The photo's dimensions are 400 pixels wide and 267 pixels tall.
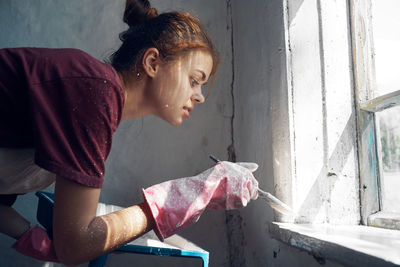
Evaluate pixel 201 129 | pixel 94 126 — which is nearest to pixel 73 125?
pixel 94 126

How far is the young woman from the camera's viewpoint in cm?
61

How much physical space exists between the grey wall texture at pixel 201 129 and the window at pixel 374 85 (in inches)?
12.4

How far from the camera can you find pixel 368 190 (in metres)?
0.94

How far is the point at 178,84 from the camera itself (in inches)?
35.3

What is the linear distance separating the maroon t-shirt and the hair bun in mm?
330

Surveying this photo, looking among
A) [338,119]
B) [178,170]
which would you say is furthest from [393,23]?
[178,170]

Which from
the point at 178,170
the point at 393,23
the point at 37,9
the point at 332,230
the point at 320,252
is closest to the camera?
the point at 320,252

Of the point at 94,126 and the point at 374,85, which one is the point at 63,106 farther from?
the point at 374,85

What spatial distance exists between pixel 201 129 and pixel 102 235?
81 cm

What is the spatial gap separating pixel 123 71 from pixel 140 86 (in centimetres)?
6

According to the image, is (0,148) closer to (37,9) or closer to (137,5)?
(137,5)

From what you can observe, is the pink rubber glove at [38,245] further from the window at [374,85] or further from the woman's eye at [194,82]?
the window at [374,85]

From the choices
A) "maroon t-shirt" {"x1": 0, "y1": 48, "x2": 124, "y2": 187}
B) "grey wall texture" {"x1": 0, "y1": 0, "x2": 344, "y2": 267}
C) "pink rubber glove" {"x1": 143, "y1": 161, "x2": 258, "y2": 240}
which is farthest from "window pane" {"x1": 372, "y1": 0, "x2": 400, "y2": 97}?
"maroon t-shirt" {"x1": 0, "y1": 48, "x2": 124, "y2": 187}

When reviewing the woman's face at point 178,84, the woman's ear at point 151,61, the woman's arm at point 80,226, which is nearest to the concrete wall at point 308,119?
the woman's face at point 178,84
